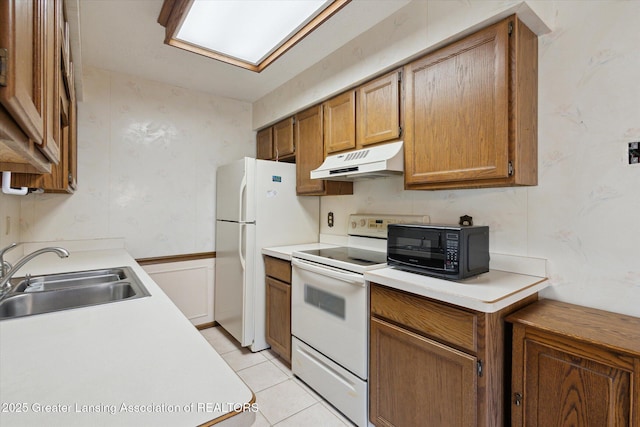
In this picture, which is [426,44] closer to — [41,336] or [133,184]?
[41,336]

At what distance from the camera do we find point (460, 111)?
1571 millimetres

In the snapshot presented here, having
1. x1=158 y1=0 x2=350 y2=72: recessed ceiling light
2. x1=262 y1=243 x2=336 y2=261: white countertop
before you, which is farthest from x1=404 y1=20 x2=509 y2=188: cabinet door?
x1=262 y1=243 x2=336 y2=261: white countertop

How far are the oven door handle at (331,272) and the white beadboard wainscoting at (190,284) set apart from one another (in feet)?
4.45

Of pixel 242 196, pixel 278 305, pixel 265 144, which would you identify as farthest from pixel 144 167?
pixel 278 305

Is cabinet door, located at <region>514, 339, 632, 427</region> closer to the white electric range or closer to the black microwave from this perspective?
the black microwave

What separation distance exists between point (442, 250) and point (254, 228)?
1.60m

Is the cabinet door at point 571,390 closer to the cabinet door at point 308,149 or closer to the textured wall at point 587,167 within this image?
the textured wall at point 587,167

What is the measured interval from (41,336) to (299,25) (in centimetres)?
193

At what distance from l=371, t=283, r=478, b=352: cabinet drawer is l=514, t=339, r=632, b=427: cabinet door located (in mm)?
230

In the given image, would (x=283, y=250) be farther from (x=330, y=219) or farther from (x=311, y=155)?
(x=311, y=155)

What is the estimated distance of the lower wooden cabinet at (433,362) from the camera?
4.01 ft

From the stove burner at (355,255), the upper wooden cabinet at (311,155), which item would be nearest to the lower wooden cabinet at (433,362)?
the stove burner at (355,255)

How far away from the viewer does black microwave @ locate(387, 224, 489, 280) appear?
4.71ft

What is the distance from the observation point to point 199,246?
313 cm
